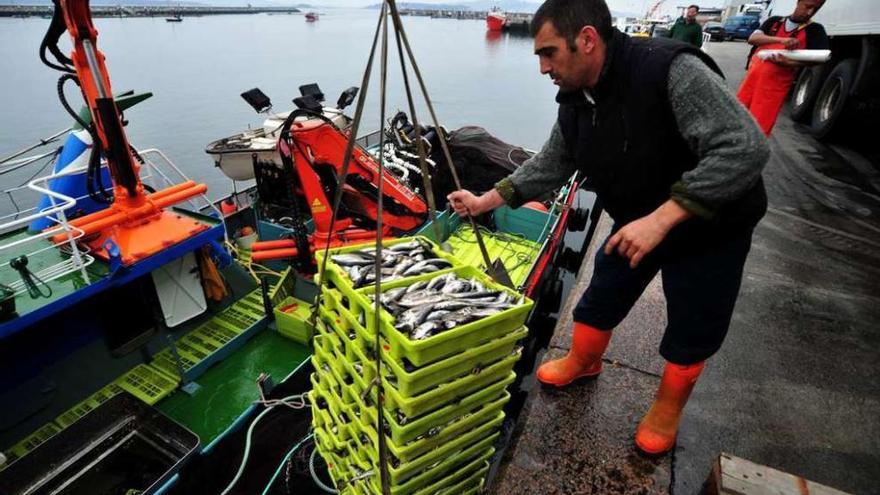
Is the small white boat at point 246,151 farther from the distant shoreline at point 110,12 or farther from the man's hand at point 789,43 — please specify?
the distant shoreline at point 110,12

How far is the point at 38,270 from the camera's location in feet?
12.2

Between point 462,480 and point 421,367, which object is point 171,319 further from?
point 421,367

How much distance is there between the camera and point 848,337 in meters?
3.52

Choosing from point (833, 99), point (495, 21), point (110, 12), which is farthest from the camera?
point (110, 12)

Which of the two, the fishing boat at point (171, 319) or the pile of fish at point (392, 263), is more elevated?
the pile of fish at point (392, 263)

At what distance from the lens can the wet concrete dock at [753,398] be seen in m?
2.50

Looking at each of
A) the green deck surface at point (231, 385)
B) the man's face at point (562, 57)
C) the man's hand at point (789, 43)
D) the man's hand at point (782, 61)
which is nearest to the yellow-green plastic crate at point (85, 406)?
the green deck surface at point (231, 385)

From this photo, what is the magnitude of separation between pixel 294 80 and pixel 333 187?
91.4ft

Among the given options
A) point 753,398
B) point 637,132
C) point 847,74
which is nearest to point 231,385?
point 637,132

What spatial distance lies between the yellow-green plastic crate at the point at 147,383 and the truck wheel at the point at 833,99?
10.9m

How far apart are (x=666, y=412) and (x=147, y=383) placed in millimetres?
4620

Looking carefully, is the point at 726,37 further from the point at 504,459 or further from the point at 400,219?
the point at 504,459

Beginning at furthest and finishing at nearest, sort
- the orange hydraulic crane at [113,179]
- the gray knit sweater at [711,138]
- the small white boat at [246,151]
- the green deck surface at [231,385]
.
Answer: the small white boat at [246,151], the green deck surface at [231,385], the orange hydraulic crane at [113,179], the gray knit sweater at [711,138]

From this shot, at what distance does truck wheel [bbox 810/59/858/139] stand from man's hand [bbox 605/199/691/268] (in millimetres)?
8587
